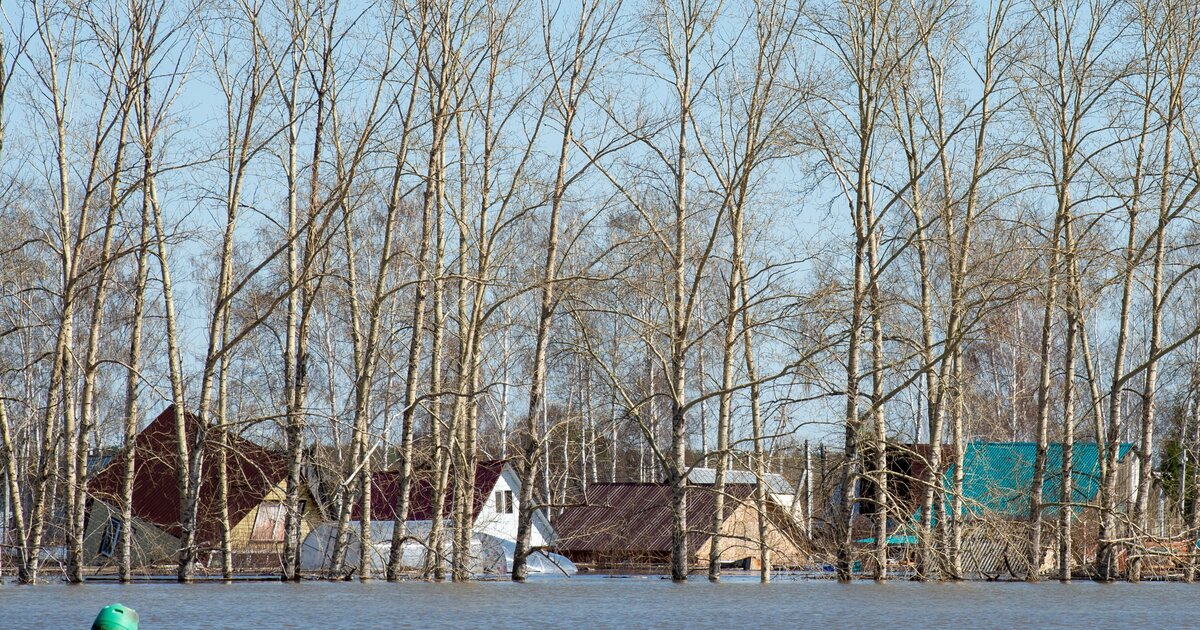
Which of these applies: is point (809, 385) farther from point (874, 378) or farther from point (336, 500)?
point (336, 500)

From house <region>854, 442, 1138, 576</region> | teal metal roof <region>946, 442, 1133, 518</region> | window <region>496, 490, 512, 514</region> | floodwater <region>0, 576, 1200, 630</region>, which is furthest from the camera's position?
window <region>496, 490, 512, 514</region>

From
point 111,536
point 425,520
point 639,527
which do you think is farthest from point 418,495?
point 111,536

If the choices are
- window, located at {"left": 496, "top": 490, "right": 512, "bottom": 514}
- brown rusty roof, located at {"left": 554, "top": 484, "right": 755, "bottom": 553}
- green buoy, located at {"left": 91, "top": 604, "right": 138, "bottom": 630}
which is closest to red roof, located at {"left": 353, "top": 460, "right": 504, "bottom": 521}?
window, located at {"left": 496, "top": 490, "right": 512, "bottom": 514}

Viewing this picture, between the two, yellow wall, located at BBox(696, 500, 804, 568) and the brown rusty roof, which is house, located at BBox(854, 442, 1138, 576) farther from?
the brown rusty roof

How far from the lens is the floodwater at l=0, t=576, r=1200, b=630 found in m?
13.3

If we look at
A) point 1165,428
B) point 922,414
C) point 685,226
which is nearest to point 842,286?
point 685,226

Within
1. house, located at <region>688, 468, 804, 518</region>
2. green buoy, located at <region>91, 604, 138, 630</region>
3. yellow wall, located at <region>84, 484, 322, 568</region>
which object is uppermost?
house, located at <region>688, 468, 804, 518</region>

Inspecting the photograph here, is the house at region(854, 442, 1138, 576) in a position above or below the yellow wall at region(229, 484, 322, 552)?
above

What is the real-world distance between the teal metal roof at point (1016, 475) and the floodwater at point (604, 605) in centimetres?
287

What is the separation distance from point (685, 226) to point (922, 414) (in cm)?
2345

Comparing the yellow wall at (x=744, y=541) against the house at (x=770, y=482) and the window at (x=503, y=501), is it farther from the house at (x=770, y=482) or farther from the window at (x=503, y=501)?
the window at (x=503, y=501)

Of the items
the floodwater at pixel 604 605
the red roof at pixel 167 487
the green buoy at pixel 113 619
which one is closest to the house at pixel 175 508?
the red roof at pixel 167 487

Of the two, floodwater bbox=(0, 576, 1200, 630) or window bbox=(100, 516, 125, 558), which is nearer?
floodwater bbox=(0, 576, 1200, 630)

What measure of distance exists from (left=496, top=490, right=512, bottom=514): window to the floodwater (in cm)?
2064
